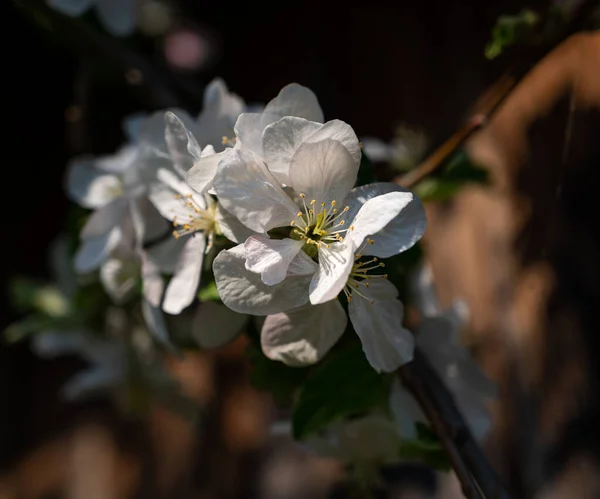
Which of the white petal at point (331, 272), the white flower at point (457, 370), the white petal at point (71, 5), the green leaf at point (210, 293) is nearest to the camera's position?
the white petal at point (331, 272)

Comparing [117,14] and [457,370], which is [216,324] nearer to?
[457,370]

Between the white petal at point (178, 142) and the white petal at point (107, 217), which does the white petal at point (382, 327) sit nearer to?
the white petal at point (178, 142)

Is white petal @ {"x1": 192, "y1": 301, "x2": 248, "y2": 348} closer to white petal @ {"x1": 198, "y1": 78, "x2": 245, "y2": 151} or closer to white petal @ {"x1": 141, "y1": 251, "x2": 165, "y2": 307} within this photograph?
white petal @ {"x1": 141, "y1": 251, "x2": 165, "y2": 307}

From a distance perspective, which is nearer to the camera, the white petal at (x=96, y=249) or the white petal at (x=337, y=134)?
the white petal at (x=337, y=134)

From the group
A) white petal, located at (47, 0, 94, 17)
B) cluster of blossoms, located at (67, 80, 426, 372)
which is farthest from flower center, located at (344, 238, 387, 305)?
white petal, located at (47, 0, 94, 17)

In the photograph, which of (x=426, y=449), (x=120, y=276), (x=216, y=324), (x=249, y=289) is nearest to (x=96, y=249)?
(x=120, y=276)

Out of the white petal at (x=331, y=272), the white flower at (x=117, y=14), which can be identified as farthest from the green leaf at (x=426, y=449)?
the white flower at (x=117, y=14)

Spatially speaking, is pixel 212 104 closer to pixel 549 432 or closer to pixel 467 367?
pixel 467 367
